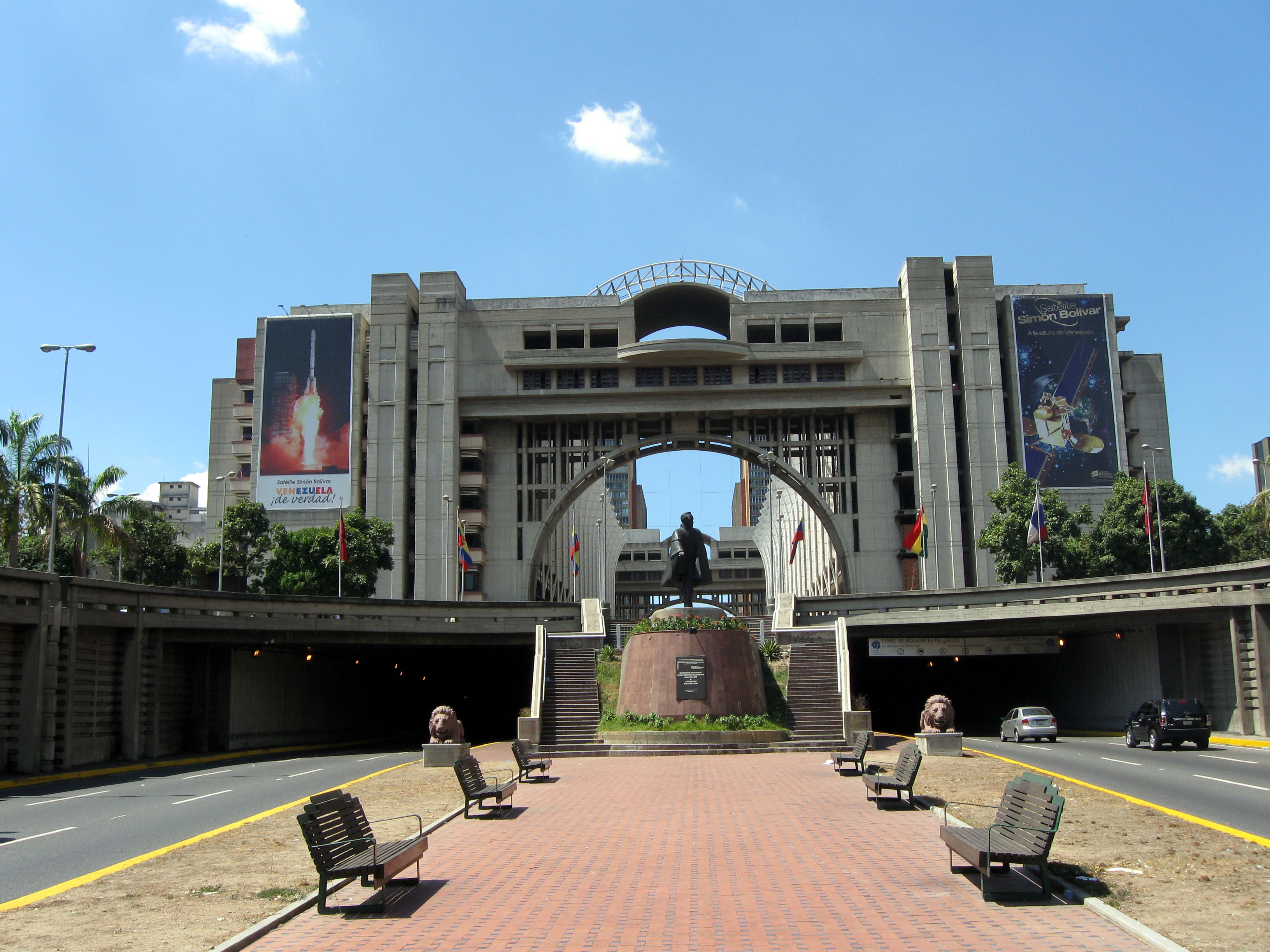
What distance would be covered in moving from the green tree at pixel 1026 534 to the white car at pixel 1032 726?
74.4 ft

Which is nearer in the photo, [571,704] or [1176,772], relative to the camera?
[1176,772]

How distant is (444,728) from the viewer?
2720 cm

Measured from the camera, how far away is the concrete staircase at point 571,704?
1254 inches

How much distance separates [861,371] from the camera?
71500 mm

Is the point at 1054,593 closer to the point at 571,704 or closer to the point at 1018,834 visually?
the point at 571,704

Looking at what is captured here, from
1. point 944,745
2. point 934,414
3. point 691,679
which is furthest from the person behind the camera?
point 934,414

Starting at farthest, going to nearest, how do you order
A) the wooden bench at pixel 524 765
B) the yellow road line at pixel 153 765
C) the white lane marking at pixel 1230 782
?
the yellow road line at pixel 153 765
the wooden bench at pixel 524 765
the white lane marking at pixel 1230 782

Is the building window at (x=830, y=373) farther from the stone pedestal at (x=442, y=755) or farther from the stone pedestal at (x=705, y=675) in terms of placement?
the stone pedestal at (x=442, y=755)

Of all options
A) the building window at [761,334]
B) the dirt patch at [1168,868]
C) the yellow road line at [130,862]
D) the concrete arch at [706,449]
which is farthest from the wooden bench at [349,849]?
the building window at [761,334]

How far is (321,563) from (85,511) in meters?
15.9

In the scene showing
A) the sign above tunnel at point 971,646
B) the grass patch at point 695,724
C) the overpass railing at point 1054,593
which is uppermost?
→ the overpass railing at point 1054,593

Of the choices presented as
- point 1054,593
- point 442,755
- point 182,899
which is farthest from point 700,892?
point 1054,593

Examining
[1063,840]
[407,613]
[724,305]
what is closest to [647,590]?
[724,305]

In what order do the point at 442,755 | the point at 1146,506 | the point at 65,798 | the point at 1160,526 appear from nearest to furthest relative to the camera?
the point at 65,798 < the point at 442,755 < the point at 1146,506 < the point at 1160,526
